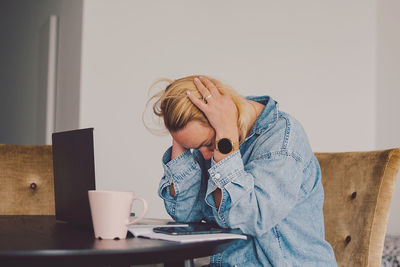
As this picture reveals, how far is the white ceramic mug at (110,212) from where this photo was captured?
0.81m

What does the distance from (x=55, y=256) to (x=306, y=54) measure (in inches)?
86.3

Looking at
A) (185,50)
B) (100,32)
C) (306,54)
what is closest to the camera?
(100,32)

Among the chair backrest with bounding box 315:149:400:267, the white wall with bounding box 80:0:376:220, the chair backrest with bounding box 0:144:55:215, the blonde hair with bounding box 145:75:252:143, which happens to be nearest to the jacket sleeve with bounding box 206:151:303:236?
the blonde hair with bounding box 145:75:252:143

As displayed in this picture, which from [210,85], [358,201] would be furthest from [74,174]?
[358,201]

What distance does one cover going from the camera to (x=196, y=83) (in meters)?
1.08

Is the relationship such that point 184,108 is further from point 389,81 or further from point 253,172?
point 389,81

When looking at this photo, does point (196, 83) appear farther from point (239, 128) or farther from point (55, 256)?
point (55, 256)

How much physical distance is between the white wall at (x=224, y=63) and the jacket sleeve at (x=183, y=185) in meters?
1.01

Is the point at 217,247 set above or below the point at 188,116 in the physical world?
below

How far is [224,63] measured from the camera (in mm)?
2449

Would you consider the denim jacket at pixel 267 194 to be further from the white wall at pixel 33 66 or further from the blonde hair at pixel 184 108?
the white wall at pixel 33 66

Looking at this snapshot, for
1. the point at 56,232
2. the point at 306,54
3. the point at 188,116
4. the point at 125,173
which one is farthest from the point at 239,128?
the point at 306,54

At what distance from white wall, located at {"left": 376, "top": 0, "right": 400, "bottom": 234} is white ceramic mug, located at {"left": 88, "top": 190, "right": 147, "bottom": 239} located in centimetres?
234

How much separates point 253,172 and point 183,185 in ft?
0.85
